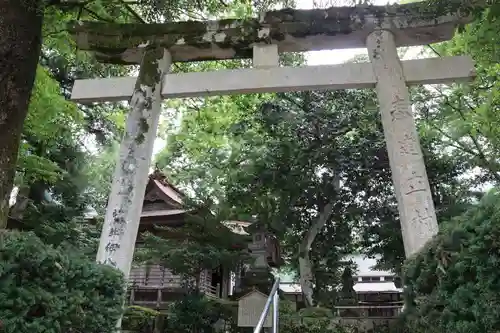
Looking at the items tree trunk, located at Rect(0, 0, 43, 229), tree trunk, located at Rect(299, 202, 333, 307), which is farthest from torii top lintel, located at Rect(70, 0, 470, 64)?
tree trunk, located at Rect(299, 202, 333, 307)

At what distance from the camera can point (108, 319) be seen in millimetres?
2844

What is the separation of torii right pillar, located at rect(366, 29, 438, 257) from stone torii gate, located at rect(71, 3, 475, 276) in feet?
0.04

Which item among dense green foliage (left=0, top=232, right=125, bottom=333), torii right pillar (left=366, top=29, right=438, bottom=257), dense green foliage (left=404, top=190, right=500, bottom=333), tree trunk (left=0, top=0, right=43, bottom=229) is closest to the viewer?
dense green foliage (left=404, top=190, right=500, bottom=333)

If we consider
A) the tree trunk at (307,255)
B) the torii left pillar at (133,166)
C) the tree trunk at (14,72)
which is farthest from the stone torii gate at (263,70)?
the tree trunk at (307,255)

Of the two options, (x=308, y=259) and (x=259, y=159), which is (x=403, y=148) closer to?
(x=259, y=159)

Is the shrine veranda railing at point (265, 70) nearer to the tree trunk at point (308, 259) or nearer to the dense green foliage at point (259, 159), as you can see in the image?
the dense green foliage at point (259, 159)

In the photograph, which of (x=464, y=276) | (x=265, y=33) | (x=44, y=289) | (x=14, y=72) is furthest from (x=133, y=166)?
(x=464, y=276)

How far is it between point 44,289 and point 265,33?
391 cm

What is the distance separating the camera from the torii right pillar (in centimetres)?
409

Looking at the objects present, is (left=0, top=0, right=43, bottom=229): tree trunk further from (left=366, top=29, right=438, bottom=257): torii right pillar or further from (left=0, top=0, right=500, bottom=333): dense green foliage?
(left=366, top=29, right=438, bottom=257): torii right pillar

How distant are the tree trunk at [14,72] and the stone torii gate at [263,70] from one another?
1179 mm

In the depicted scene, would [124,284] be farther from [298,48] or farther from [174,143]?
[174,143]

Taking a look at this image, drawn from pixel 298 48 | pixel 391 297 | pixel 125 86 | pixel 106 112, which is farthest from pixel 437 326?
pixel 391 297

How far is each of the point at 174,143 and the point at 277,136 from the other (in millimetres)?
6169
